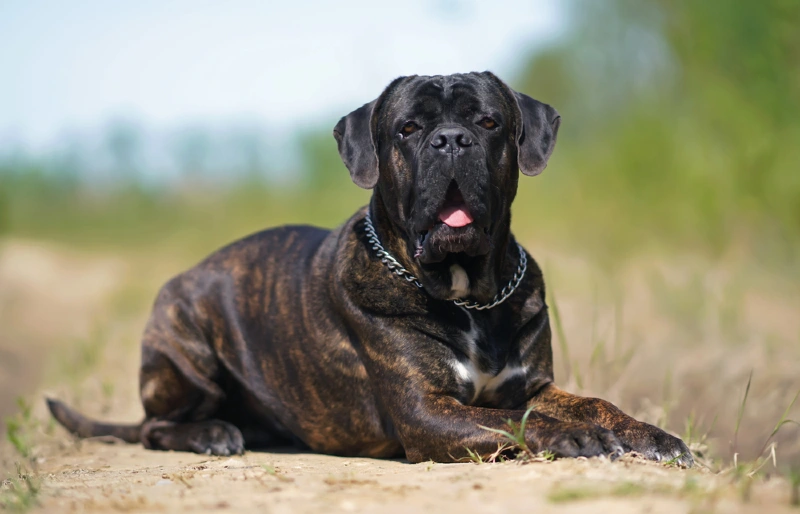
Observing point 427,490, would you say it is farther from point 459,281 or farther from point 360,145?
point 360,145

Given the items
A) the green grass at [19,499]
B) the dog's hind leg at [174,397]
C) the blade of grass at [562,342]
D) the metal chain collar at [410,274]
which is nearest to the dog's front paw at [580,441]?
the metal chain collar at [410,274]

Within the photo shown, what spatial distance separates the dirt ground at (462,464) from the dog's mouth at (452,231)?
920 millimetres

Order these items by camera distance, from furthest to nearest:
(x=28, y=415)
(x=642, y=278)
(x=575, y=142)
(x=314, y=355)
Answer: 1. (x=575, y=142)
2. (x=642, y=278)
3. (x=28, y=415)
4. (x=314, y=355)

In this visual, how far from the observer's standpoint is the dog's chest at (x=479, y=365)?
12.8 ft

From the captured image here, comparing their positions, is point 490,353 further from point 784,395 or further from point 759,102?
point 759,102

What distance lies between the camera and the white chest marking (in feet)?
13.1

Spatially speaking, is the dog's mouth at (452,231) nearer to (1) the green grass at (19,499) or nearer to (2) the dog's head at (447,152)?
(2) the dog's head at (447,152)

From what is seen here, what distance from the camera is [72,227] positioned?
15477 mm

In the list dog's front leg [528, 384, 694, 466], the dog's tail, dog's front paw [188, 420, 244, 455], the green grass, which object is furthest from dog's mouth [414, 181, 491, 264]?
the dog's tail

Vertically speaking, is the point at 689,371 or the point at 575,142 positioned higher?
the point at 575,142

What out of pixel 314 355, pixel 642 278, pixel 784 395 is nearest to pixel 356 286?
pixel 314 355

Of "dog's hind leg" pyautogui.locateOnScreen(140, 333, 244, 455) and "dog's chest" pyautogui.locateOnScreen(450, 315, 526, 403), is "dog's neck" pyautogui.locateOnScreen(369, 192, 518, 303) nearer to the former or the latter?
"dog's chest" pyautogui.locateOnScreen(450, 315, 526, 403)

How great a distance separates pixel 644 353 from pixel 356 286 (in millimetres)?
3460

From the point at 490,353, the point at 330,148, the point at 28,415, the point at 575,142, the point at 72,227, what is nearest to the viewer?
the point at 490,353
